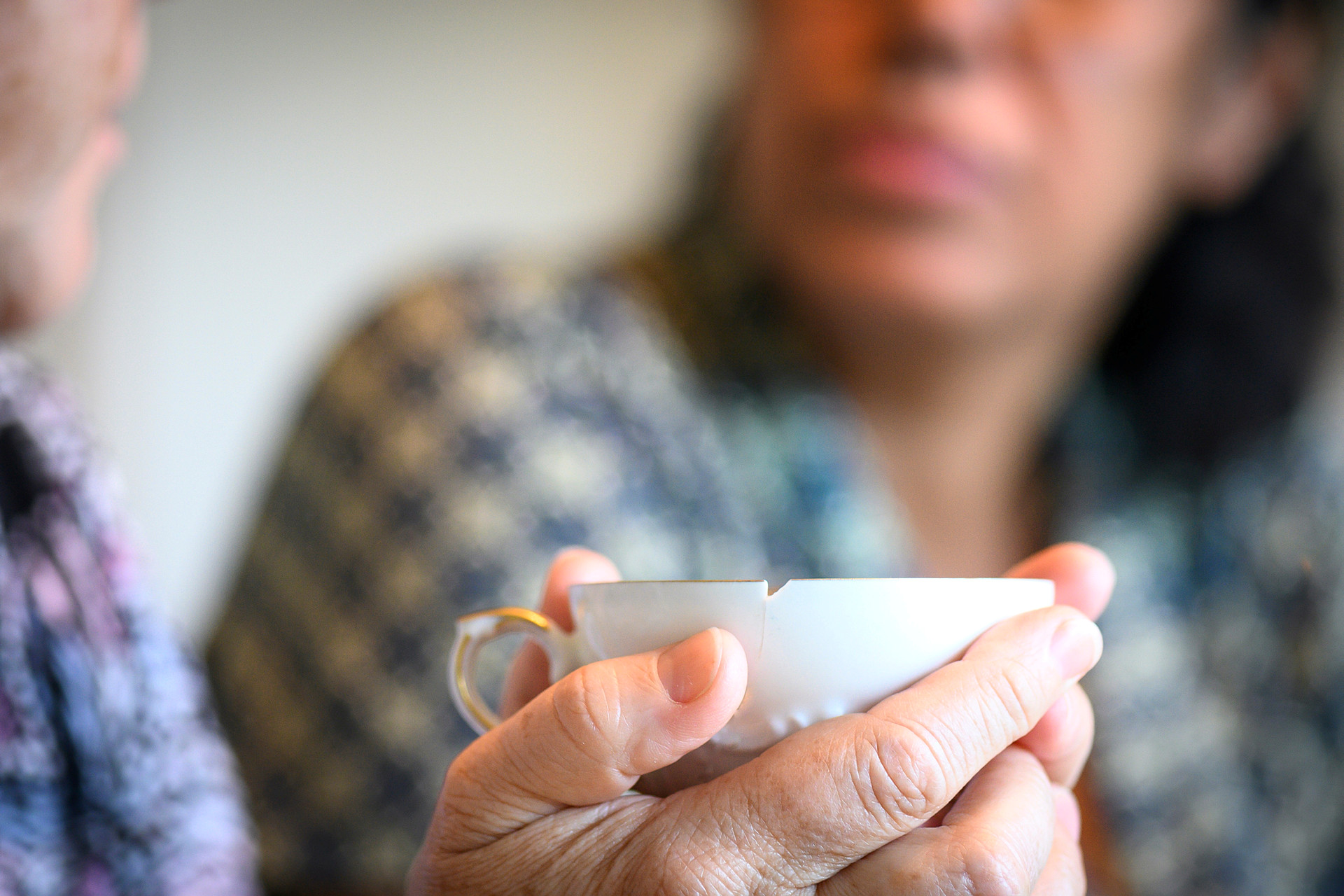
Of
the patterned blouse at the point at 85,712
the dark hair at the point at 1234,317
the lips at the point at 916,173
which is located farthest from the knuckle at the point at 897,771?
Answer: the dark hair at the point at 1234,317

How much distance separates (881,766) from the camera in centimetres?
37

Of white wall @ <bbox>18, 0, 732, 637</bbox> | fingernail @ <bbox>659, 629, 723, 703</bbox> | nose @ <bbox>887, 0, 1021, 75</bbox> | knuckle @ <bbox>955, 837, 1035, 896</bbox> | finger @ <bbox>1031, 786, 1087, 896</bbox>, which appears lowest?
finger @ <bbox>1031, 786, 1087, 896</bbox>

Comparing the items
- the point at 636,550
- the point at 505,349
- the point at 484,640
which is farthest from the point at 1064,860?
the point at 505,349

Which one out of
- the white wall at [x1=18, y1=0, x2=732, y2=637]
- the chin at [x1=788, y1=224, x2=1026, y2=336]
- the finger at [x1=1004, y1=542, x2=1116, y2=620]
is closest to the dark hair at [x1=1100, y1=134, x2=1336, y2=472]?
the chin at [x1=788, y1=224, x2=1026, y2=336]

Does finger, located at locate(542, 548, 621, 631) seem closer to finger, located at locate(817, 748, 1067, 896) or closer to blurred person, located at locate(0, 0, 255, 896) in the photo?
finger, located at locate(817, 748, 1067, 896)

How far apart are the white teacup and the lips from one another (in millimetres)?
745

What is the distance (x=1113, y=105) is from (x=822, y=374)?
42 cm

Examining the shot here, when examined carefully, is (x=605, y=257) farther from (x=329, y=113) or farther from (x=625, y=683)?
(x=329, y=113)

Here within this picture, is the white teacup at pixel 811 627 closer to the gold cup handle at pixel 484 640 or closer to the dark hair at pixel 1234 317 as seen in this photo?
the gold cup handle at pixel 484 640

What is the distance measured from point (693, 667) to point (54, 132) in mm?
419

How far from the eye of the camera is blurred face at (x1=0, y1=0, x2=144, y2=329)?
513 millimetres

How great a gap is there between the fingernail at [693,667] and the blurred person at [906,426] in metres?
0.69

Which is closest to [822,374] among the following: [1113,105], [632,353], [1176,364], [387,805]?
[632,353]

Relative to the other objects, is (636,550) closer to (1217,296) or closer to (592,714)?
(592,714)
